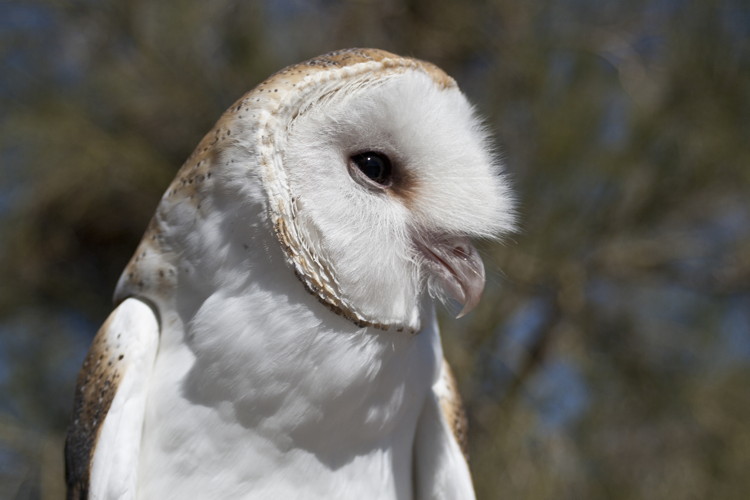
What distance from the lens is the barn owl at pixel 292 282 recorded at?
83cm

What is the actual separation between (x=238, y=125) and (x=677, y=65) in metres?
1.94

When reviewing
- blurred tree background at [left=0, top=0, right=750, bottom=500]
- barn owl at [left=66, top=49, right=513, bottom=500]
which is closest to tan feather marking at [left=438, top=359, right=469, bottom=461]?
barn owl at [left=66, top=49, right=513, bottom=500]

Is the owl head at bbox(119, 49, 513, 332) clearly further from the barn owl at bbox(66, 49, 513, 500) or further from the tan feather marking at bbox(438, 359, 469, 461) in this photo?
the tan feather marking at bbox(438, 359, 469, 461)

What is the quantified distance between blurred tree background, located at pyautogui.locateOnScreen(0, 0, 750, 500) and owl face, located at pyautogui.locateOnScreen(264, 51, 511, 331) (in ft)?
4.28

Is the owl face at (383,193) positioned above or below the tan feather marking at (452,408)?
above

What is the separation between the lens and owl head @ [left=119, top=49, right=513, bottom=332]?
0.82 meters

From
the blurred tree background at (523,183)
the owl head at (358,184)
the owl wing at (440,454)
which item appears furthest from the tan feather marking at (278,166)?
the blurred tree background at (523,183)

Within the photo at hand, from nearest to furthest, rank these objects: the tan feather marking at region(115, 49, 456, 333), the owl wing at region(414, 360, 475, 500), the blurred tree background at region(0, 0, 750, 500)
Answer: the tan feather marking at region(115, 49, 456, 333)
the owl wing at region(414, 360, 475, 500)
the blurred tree background at region(0, 0, 750, 500)

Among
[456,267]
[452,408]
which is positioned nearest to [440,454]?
[452,408]

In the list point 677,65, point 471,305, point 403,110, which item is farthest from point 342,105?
point 677,65

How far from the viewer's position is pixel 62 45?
2.40 m

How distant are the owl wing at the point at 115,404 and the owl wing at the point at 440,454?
0.39m

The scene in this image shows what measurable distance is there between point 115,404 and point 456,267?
427 mm

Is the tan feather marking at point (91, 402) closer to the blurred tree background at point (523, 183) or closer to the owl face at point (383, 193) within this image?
the owl face at point (383, 193)
